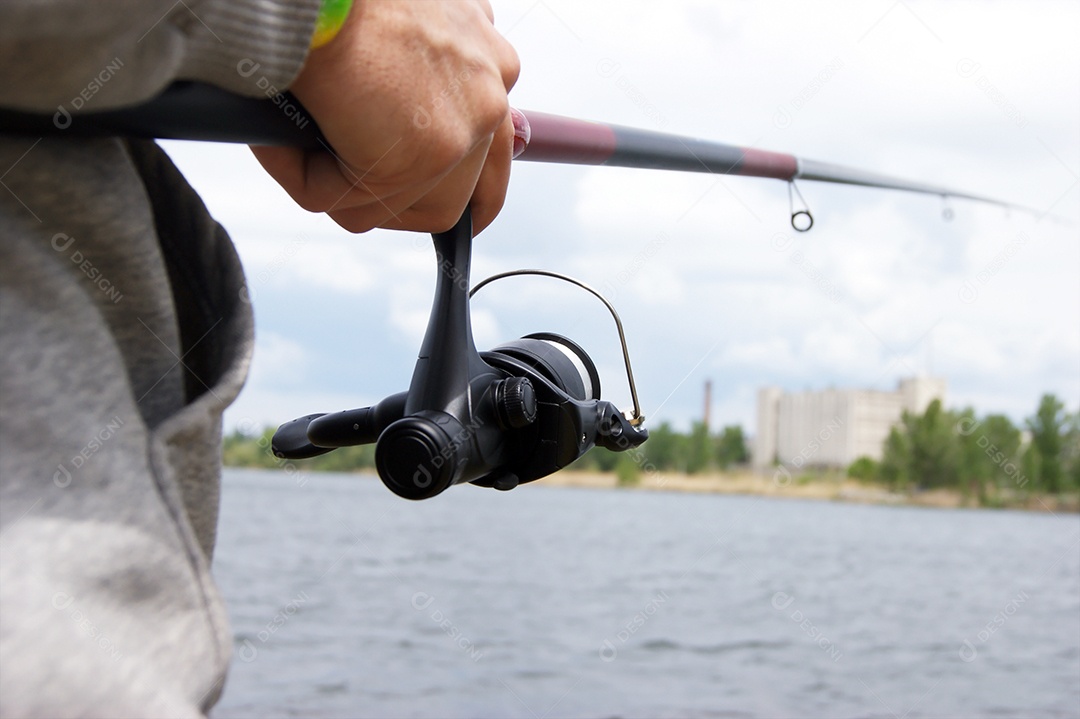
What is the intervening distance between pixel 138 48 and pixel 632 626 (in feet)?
45.5

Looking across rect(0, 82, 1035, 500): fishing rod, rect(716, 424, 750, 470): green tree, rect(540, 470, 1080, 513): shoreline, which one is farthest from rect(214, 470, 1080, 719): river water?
rect(716, 424, 750, 470): green tree

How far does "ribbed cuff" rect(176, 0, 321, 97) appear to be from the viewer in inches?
23.2

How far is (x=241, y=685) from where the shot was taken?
995 cm

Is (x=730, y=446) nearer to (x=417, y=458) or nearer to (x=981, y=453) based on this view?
(x=981, y=453)

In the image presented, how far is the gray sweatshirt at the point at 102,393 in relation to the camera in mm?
499

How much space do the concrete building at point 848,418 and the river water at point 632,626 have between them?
92.5 ft

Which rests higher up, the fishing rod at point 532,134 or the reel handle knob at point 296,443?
the fishing rod at point 532,134

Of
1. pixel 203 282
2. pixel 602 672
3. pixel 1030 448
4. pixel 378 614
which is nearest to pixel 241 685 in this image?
pixel 602 672

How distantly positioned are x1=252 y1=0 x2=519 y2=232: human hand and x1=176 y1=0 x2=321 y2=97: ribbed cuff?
0.15ft

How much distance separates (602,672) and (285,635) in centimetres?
375

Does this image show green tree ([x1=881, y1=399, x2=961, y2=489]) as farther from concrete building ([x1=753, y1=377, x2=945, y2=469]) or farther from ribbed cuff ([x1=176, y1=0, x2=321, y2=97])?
ribbed cuff ([x1=176, y1=0, x2=321, y2=97])

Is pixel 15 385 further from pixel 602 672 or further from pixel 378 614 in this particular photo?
pixel 378 614

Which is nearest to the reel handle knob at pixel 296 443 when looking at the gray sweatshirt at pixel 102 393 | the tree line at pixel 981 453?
the gray sweatshirt at pixel 102 393

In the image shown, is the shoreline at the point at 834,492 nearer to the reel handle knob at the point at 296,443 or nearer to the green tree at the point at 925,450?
the green tree at the point at 925,450
